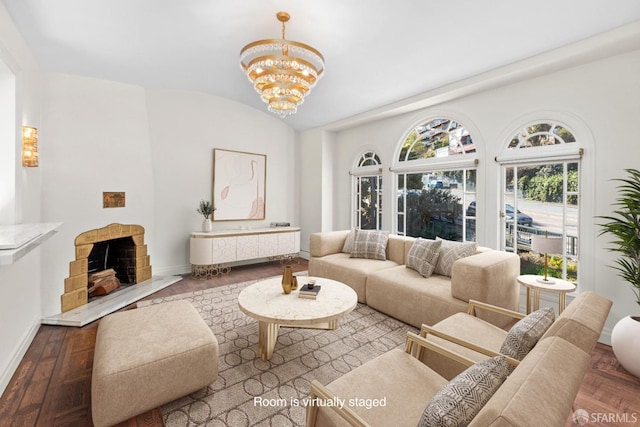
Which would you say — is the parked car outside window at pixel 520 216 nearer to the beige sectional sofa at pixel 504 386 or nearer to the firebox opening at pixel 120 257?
the beige sectional sofa at pixel 504 386

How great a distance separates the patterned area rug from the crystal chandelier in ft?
7.40

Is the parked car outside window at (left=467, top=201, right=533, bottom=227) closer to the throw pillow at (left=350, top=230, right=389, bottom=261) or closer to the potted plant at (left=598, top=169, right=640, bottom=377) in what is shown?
the potted plant at (left=598, top=169, right=640, bottom=377)

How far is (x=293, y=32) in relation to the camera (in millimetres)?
2869

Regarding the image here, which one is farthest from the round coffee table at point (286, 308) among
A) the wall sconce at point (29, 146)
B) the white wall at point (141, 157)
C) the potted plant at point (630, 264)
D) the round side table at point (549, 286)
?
the white wall at point (141, 157)

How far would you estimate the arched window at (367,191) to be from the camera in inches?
197

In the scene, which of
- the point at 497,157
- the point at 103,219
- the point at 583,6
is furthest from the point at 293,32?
the point at 103,219

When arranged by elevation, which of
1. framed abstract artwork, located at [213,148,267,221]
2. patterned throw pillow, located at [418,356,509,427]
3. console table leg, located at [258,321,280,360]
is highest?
framed abstract artwork, located at [213,148,267,221]

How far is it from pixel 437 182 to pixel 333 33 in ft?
8.09

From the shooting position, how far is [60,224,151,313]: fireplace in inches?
135

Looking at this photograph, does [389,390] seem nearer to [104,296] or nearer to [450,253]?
[450,253]

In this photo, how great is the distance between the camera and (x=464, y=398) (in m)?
0.90

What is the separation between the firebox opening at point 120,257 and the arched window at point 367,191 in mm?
3727

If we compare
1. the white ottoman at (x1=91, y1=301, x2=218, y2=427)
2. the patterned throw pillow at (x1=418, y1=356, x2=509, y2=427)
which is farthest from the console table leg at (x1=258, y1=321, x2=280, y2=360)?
the patterned throw pillow at (x1=418, y1=356, x2=509, y2=427)

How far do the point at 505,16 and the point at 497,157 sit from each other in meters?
1.50
